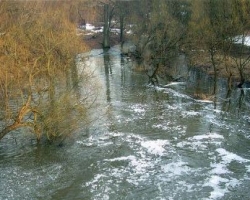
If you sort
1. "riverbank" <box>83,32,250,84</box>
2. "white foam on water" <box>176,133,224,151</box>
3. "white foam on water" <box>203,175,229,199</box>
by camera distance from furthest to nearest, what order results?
"riverbank" <box>83,32,250,84</box> → "white foam on water" <box>176,133,224,151</box> → "white foam on water" <box>203,175,229,199</box>

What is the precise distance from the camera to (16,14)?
29.8m

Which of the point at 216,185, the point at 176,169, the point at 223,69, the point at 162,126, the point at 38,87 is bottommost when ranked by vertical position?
the point at 216,185

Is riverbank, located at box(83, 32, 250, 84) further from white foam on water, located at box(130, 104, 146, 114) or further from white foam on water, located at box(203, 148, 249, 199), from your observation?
white foam on water, located at box(203, 148, 249, 199)

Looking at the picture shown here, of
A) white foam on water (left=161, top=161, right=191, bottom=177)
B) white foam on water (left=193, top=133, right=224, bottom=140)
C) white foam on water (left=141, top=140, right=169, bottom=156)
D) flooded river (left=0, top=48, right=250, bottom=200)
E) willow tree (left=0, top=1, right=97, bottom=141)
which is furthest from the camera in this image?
white foam on water (left=193, top=133, right=224, bottom=140)

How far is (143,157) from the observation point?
17484 millimetres

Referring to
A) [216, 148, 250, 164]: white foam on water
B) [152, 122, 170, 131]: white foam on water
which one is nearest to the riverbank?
[152, 122, 170, 131]: white foam on water

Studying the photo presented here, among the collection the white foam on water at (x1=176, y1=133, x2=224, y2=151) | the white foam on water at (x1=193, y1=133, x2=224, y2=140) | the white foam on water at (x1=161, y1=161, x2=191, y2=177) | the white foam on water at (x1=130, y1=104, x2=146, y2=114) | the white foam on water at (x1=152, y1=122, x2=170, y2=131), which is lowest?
the white foam on water at (x1=161, y1=161, x2=191, y2=177)

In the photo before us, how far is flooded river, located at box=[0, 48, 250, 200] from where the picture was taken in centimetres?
1448

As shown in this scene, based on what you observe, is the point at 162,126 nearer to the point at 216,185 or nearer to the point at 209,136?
the point at 209,136

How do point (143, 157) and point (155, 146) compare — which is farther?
point (155, 146)

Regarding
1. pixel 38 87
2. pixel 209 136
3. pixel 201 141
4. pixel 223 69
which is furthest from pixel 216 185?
pixel 223 69

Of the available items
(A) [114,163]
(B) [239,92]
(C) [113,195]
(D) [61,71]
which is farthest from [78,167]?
(B) [239,92]

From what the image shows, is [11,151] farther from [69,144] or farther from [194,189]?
[194,189]

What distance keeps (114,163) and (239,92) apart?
54.7 ft
